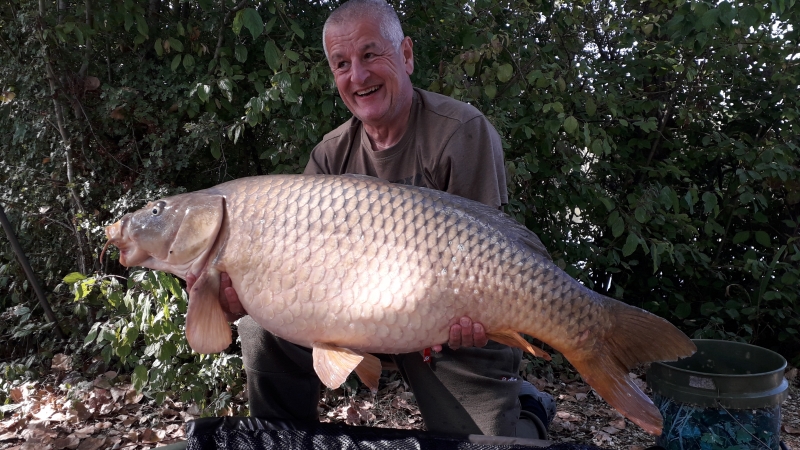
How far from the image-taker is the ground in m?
2.27

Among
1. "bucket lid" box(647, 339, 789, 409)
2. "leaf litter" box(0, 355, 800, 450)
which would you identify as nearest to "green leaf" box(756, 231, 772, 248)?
"leaf litter" box(0, 355, 800, 450)

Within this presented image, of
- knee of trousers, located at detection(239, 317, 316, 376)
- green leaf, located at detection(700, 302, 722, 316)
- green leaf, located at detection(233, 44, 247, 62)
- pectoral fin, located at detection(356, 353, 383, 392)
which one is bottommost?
green leaf, located at detection(700, 302, 722, 316)

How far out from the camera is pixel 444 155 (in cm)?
178

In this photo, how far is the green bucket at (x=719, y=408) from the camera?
1.87 m

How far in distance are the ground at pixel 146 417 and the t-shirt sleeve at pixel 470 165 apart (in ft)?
3.82

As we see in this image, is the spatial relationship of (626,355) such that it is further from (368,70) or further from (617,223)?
(617,223)

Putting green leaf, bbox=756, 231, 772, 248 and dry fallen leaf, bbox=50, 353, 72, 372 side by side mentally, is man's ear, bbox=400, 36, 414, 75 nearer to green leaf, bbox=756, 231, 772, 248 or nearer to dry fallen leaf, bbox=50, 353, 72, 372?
dry fallen leaf, bbox=50, 353, 72, 372

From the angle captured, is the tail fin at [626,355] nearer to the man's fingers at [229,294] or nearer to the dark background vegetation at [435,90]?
the man's fingers at [229,294]

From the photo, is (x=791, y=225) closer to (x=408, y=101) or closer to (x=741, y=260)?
(x=741, y=260)

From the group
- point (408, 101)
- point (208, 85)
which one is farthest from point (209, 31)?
point (408, 101)

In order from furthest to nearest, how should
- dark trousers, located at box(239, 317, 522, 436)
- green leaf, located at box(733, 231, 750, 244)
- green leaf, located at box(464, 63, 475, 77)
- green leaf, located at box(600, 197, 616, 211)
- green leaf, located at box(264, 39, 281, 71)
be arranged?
1. green leaf, located at box(733, 231, 750, 244)
2. green leaf, located at box(600, 197, 616, 211)
3. green leaf, located at box(464, 63, 475, 77)
4. green leaf, located at box(264, 39, 281, 71)
5. dark trousers, located at box(239, 317, 522, 436)

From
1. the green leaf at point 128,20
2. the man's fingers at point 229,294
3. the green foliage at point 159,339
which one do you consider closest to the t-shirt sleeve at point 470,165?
the man's fingers at point 229,294

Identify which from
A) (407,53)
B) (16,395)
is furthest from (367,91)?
(16,395)

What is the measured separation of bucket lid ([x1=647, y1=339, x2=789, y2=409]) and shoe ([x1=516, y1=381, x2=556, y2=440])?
35 centimetres
